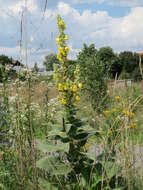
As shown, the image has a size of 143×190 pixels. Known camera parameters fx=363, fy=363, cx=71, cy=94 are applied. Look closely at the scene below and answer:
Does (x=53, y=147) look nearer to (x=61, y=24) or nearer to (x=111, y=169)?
(x=111, y=169)

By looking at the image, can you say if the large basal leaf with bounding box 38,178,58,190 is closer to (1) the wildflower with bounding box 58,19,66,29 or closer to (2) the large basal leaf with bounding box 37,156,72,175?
(2) the large basal leaf with bounding box 37,156,72,175

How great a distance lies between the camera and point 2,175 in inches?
Result: 111

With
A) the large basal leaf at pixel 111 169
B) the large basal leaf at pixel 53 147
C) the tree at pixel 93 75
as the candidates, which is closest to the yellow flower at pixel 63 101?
the large basal leaf at pixel 53 147

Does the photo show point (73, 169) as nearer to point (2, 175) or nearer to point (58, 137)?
point (58, 137)

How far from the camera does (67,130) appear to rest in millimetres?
2545

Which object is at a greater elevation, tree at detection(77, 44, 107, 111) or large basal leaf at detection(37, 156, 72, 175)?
tree at detection(77, 44, 107, 111)

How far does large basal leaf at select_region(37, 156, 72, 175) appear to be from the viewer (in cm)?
255

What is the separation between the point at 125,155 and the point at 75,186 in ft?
1.43

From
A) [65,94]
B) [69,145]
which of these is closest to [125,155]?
[69,145]

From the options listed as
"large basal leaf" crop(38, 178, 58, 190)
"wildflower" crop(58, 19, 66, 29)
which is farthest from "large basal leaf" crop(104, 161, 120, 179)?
"wildflower" crop(58, 19, 66, 29)

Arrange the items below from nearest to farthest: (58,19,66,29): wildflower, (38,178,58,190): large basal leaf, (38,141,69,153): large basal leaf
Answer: (38,141,69,153): large basal leaf → (38,178,58,190): large basal leaf → (58,19,66,29): wildflower

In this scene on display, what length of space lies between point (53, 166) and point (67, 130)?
0.28 m

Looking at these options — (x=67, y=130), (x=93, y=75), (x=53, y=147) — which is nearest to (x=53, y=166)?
(x=53, y=147)

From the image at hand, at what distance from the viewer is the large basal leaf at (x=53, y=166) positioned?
8.35 feet
